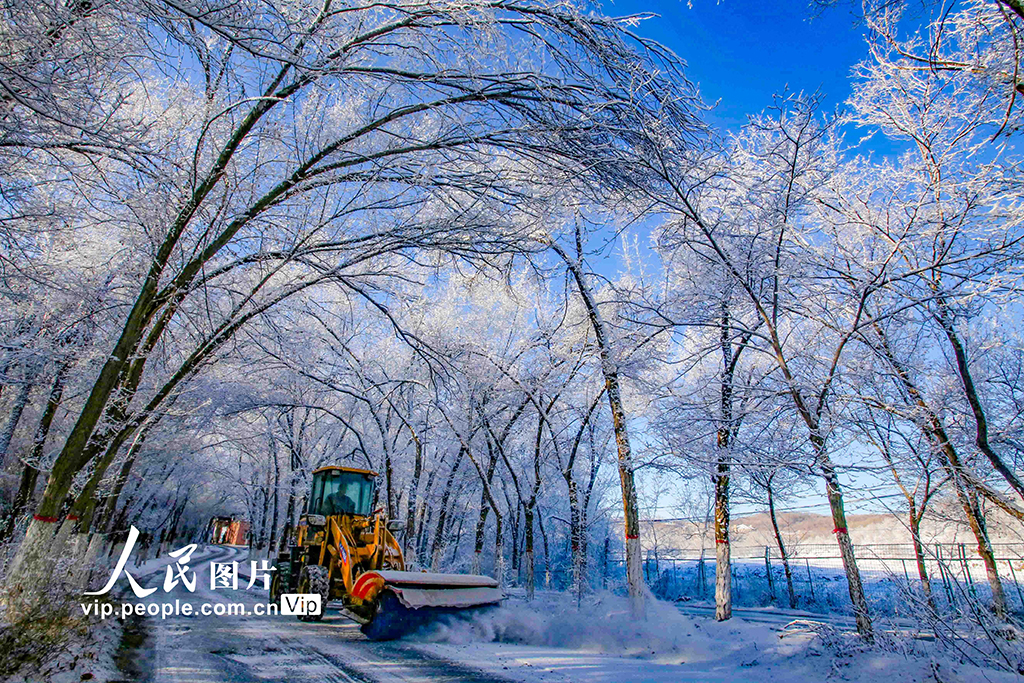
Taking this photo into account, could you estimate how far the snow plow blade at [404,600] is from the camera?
8.67 m

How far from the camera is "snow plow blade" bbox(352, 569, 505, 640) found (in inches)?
341

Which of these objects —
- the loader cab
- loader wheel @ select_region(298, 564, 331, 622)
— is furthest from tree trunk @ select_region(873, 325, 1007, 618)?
the loader cab

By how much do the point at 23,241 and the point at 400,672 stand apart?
6.73 m

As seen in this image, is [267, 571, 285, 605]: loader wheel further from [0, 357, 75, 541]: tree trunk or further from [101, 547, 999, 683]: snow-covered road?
[0, 357, 75, 541]: tree trunk

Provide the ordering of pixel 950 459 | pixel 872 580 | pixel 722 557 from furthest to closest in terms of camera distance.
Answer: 1. pixel 872 580
2. pixel 722 557
3. pixel 950 459

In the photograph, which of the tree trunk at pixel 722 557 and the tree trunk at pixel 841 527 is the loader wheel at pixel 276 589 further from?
the tree trunk at pixel 841 527

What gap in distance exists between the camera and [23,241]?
248 inches

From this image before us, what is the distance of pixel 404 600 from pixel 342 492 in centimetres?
479

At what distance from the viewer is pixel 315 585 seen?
1054cm

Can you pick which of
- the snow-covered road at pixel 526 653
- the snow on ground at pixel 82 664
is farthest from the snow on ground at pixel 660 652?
the snow on ground at pixel 82 664

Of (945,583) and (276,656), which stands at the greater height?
(945,583)

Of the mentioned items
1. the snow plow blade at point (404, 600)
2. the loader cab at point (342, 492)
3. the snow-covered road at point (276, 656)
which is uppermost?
the loader cab at point (342, 492)

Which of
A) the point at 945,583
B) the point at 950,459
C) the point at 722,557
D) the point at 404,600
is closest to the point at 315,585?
the point at 404,600

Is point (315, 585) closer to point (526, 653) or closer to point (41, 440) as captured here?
point (526, 653)
